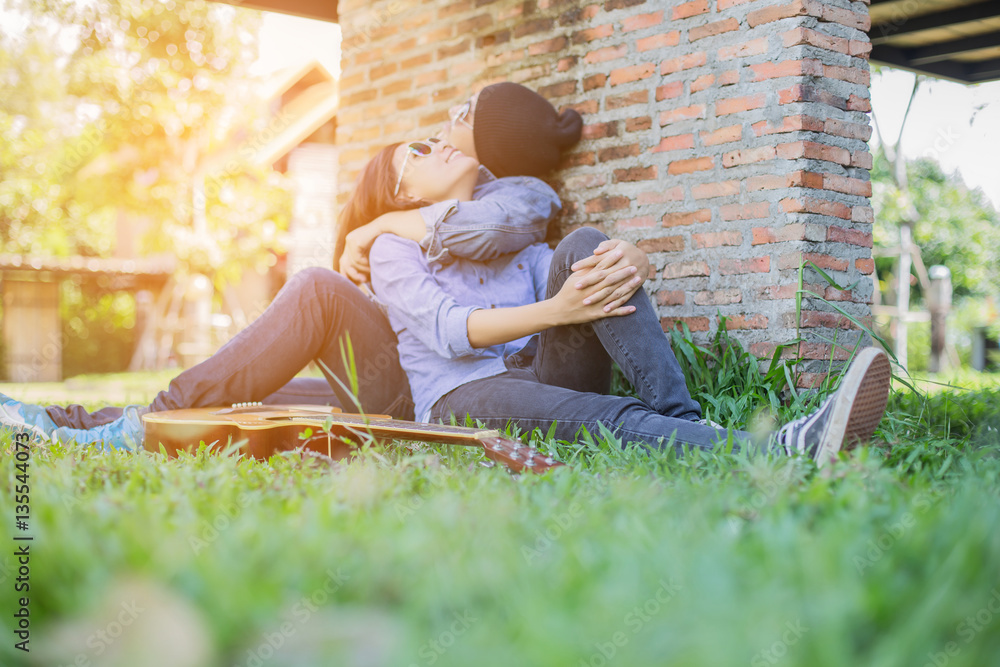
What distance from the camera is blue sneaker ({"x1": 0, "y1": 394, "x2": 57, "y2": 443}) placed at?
2424 millimetres

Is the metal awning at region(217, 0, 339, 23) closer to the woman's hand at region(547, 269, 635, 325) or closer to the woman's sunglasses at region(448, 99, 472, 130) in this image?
the woman's sunglasses at region(448, 99, 472, 130)

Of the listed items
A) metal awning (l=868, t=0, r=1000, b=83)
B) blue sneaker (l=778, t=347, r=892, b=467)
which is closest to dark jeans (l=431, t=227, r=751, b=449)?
blue sneaker (l=778, t=347, r=892, b=467)

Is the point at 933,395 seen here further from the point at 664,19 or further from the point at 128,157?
the point at 128,157

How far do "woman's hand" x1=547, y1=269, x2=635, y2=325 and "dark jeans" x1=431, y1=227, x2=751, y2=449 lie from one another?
0.12 ft

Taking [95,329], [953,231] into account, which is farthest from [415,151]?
[953,231]

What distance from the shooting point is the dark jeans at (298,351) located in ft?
8.04

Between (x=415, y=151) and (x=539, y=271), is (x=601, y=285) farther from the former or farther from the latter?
(x=415, y=151)

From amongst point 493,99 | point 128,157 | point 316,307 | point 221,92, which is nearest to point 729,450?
point 316,307

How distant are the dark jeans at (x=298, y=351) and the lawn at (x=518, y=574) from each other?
3.39 ft

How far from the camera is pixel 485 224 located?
2529mm

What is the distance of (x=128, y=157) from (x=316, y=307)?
34.5 feet

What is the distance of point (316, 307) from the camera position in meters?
2.47

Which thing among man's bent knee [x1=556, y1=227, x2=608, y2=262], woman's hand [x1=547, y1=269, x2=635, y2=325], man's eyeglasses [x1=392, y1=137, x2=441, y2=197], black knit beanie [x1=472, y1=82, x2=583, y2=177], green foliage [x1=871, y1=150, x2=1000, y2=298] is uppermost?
green foliage [x1=871, y1=150, x2=1000, y2=298]

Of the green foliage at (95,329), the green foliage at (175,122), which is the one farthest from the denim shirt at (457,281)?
the green foliage at (95,329)
